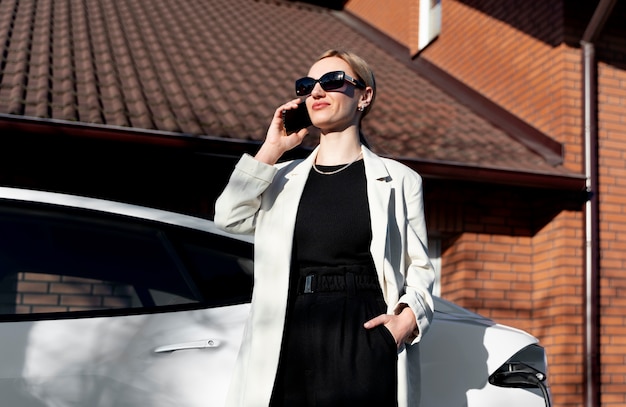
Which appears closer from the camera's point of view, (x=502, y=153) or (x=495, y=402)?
(x=495, y=402)

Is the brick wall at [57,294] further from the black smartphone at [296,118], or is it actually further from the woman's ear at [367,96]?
the woman's ear at [367,96]

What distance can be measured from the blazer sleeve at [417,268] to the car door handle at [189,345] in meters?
0.68

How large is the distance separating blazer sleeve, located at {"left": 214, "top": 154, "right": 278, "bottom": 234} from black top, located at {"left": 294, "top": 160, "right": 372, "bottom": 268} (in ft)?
0.44

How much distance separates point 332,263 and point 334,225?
110mm

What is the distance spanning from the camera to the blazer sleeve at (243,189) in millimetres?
2355

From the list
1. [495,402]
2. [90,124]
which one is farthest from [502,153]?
[495,402]

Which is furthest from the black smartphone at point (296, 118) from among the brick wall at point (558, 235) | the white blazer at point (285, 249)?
the brick wall at point (558, 235)

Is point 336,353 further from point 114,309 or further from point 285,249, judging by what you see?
point 114,309

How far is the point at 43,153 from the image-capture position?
20.1 ft

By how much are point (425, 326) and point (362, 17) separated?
34.2ft

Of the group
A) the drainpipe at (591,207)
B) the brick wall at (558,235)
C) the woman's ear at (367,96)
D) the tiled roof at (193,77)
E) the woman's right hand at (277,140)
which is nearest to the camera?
the woman's right hand at (277,140)

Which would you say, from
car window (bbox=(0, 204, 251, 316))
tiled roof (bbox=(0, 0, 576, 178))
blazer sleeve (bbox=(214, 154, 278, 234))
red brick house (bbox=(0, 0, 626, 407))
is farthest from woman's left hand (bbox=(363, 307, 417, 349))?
tiled roof (bbox=(0, 0, 576, 178))

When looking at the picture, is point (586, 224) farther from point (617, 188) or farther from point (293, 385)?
point (293, 385)

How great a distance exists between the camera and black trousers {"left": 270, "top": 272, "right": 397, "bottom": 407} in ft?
7.11
